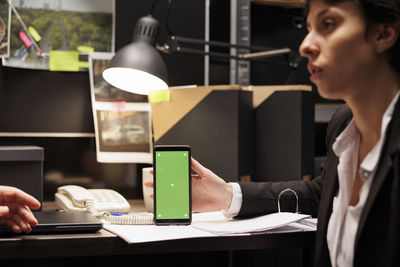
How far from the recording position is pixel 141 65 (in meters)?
1.60

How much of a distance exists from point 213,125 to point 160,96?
22cm

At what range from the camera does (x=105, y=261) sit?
165 cm

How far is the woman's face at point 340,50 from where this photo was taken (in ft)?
3.06

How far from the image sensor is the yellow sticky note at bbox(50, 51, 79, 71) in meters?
1.96

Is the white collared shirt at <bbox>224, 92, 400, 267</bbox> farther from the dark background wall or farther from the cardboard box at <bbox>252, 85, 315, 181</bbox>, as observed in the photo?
the dark background wall

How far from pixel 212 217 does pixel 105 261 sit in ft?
1.63

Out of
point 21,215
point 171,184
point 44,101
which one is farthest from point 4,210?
point 44,101

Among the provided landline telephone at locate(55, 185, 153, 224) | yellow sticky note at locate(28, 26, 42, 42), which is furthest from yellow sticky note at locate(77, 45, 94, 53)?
landline telephone at locate(55, 185, 153, 224)

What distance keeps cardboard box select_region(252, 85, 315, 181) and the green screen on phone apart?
0.65 m

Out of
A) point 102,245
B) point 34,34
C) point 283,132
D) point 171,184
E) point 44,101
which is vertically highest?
point 34,34

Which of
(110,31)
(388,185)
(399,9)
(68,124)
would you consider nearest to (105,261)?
(68,124)

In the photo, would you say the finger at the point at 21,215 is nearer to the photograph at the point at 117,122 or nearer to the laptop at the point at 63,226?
the laptop at the point at 63,226

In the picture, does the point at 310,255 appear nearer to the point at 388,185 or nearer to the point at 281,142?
the point at 388,185

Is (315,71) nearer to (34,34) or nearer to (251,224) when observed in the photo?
(251,224)
